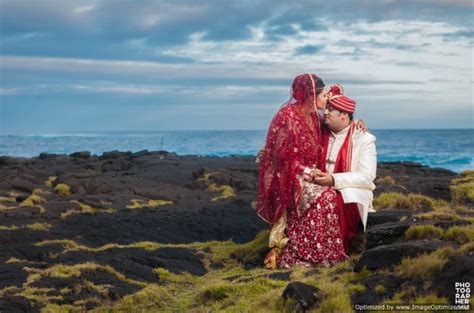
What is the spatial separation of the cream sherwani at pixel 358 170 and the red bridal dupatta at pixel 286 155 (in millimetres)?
263

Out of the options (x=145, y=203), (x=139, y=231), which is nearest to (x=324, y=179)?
(x=139, y=231)

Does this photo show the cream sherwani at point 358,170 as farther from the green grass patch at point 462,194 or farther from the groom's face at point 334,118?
the green grass patch at point 462,194

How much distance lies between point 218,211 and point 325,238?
10848mm

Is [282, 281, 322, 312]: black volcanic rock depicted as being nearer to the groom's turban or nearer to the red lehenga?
the red lehenga

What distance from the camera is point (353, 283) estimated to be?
28.8ft

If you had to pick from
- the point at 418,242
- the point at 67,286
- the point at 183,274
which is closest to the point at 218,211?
the point at 183,274

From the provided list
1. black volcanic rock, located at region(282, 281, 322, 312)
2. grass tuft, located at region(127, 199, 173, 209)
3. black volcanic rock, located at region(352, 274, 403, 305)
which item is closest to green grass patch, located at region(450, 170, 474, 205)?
black volcanic rock, located at region(352, 274, 403, 305)

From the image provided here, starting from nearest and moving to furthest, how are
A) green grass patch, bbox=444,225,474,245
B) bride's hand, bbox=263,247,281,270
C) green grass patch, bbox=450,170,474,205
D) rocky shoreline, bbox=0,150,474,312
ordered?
green grass patch, bbox=444,225,474,245
rocky shoreline, bbox=0,150,474,312
bride's hand, bbox=263,247,281,270
green grass patch, bbox=450,170,474,205

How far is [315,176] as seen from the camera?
10758 millimetres

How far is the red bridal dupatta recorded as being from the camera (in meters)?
11.1

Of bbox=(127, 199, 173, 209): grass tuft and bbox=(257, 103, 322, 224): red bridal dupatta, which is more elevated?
bbox=(257, 103, 322, 224): red bridal dupatta

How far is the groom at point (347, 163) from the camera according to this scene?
35.1 feet

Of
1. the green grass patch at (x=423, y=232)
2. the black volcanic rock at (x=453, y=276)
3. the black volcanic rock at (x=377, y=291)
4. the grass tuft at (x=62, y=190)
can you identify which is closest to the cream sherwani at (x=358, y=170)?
the green grass patch at (x=423, y=232)

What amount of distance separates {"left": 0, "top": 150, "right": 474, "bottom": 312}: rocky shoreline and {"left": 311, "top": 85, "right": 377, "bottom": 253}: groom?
1.48 feet
